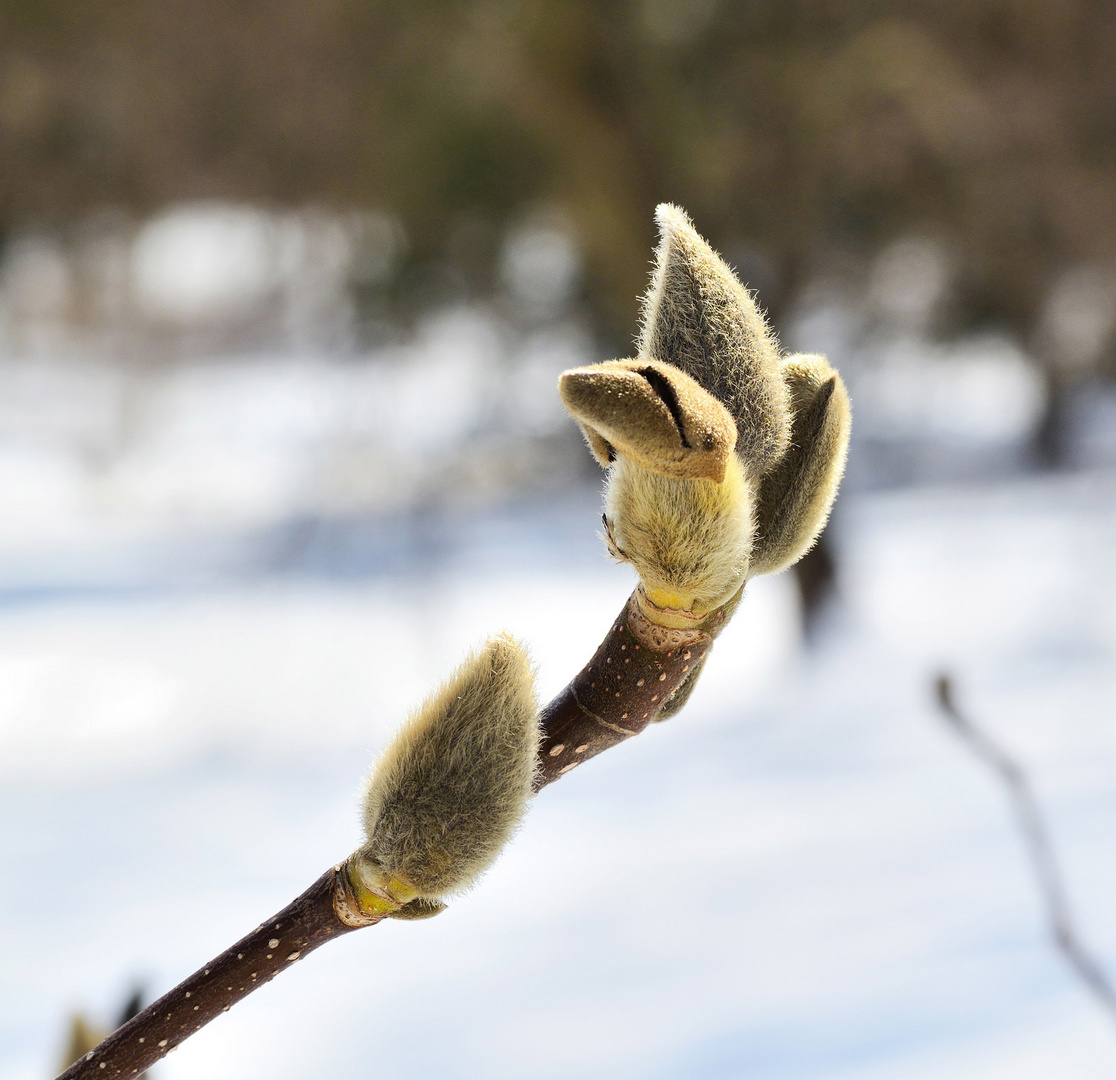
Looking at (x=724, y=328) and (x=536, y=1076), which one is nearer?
(x=724, y=328)

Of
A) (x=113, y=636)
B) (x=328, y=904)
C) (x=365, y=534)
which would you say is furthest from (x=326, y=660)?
(x=328, y=904)

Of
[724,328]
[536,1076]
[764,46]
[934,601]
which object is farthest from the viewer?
[934,601]

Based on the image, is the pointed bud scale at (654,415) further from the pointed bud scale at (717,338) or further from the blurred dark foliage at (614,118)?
the blurred dark foliage at (614,118)

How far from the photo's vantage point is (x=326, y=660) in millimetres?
1963

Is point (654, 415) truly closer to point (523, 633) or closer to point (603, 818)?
point (523, 633)

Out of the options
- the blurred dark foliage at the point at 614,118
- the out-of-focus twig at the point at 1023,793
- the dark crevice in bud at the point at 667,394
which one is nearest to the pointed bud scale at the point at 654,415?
the dark crevice in bud at the point at 667,394

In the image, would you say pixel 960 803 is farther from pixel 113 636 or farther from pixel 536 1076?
pixel 113 636

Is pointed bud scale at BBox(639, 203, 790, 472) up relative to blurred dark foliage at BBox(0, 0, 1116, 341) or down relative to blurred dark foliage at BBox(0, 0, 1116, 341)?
down

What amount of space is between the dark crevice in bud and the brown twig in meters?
0.05

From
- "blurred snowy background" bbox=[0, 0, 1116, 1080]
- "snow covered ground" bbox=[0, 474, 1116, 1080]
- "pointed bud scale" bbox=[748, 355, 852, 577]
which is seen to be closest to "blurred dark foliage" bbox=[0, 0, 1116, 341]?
"blurred snowy background" bbox=[0, 0, 1116, 1080]

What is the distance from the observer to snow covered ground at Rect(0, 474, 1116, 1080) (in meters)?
0.76

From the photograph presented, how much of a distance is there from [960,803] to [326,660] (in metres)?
1.21

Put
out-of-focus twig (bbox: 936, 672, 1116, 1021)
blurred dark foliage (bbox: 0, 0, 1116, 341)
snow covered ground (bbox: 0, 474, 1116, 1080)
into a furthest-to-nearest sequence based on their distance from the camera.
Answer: blurred dark foliage (bbox: 0, 0, 1116, 341) → snow covered ground (bbox: 0, 474, 1116, 1080) → out-of-focus twig (bbox: 936, 672, 1116, 1021)

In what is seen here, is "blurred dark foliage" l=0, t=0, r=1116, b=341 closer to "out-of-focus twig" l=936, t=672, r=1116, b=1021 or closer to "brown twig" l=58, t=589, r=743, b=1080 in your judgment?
"out-of-focus twig" l=936, t=672, r=1116, b=1021
